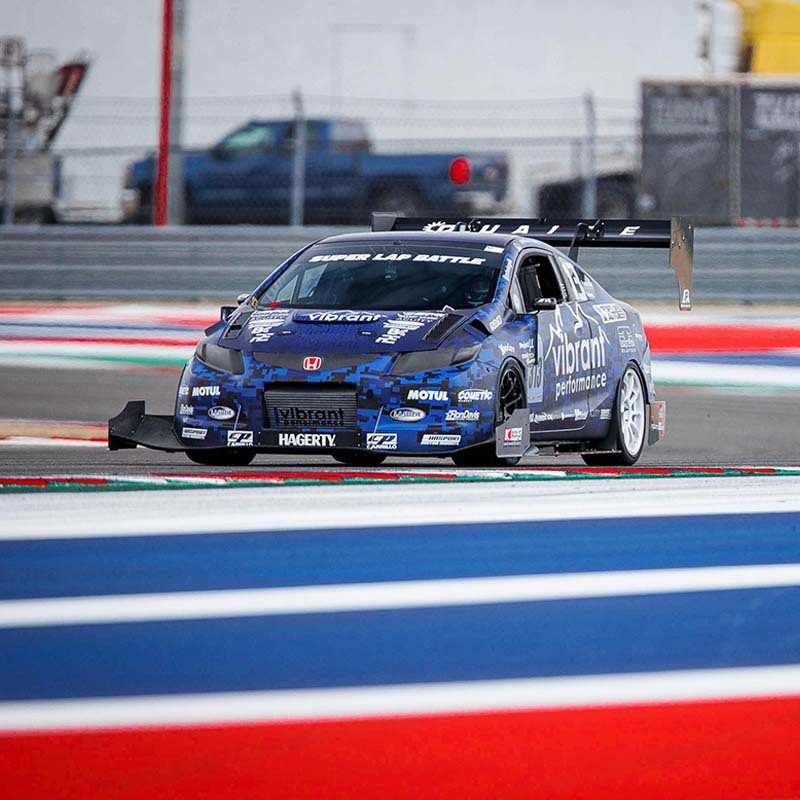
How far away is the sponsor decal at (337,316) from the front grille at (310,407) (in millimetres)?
504

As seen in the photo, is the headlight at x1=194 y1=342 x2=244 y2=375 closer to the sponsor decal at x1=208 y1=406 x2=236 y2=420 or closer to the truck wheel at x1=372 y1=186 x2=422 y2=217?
the sponsor decal at x1=208 y1=406 x2=236 y2=420

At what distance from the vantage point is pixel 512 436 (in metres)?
8.24

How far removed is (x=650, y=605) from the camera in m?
4.28

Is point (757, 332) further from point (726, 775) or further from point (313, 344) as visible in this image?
point (726, 775)

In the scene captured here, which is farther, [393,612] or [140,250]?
[140,250]

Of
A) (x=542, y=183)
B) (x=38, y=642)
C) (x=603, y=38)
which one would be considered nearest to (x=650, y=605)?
(x=38, y=642)

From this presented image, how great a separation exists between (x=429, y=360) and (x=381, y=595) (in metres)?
3.96

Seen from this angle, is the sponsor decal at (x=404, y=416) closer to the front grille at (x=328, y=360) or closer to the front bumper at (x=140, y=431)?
the front grille at (x=328, y=360)

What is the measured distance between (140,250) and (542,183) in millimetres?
4857

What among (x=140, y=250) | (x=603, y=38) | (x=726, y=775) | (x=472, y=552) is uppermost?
(x=603, y=38)

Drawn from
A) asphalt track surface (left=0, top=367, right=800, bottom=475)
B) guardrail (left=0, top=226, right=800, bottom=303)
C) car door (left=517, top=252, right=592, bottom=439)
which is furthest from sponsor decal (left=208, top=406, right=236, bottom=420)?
guardrail (left=0, top=226, right=800, bottom=303)

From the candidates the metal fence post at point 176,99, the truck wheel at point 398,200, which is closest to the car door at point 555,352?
the metal fence post at point 176,99

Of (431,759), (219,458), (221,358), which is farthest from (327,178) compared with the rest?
(431,759)

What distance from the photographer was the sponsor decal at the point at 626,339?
10133 mm
